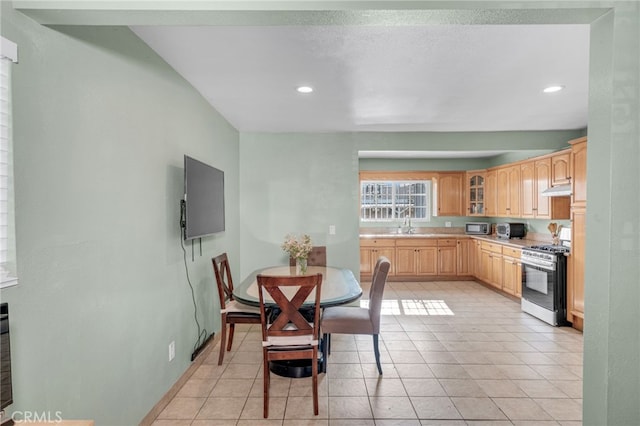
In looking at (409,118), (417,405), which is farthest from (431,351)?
(409,118)

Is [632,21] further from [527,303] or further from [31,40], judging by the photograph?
[527,303]

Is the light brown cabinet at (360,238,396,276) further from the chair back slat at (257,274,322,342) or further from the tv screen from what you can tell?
the chair back slat at (257,274,322,342)

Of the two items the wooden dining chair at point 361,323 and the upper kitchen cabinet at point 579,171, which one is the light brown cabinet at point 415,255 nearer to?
the upper kitchen cabinet at point 579,171

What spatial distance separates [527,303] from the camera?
4633 mm

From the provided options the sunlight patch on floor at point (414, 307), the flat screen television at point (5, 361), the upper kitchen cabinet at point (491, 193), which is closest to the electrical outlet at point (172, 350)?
the flat screen television at point (5, 361)

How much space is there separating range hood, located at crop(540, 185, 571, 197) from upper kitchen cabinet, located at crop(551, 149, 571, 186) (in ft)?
0.26

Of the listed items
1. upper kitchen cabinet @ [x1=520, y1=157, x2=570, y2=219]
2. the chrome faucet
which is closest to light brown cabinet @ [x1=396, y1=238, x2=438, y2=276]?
the chrome faucet

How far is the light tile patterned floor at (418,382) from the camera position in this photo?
2.36 metres

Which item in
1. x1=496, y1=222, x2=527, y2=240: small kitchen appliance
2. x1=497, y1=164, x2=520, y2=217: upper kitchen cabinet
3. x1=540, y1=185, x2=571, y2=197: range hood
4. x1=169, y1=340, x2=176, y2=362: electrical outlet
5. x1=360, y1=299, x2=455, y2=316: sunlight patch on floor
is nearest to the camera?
x1=169, y1=340, x2=176, y2=362: electrical outlet

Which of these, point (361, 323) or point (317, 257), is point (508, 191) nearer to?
point (317, 257)

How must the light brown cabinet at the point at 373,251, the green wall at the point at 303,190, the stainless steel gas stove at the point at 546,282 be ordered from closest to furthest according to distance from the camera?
1. the stainless steel gas stove at the point at 546,282
2. the green wall at the point at 303,190
3. the light brown cabinet at the point at 373,251

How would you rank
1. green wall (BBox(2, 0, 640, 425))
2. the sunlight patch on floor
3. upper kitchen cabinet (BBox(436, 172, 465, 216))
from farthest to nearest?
upper kitchen cabinet (BBox(436, 172, 465, 216)) < the sunlight patch on floor < green wall (BBox(2, 0, 640, 425))

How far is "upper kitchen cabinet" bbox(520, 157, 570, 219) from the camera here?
478cm

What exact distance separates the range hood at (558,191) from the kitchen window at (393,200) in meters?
2.80
